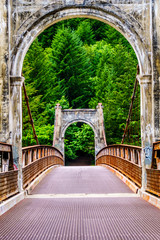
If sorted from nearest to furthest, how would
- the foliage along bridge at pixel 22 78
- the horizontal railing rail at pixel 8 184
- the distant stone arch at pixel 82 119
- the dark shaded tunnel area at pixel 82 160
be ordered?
the horizontal railing rail at pixel 8 184 → the foliage along bridge at pixel 22 78 → the distant stone arch at pixel 82 119 → the dark shaded tunnel area at pixel 82 160

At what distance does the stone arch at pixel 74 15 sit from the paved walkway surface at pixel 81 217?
2.44 metres

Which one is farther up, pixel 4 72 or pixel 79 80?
pixel 79 80

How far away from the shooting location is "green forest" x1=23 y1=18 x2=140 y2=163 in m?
26.9

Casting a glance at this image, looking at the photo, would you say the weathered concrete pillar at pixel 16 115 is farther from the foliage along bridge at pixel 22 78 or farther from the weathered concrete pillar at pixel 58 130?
the weathered concrete pillar at pixel 58 130

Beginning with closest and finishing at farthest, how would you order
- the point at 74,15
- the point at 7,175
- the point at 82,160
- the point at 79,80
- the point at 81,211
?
the point at 81,211
the point at 7,175
the point at 74,15
the point at 82,160
the point at 79,80

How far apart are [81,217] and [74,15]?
13.7 ft

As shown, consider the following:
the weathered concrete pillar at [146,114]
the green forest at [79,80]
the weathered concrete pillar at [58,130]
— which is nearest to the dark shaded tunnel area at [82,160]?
the green forest at [79,80]

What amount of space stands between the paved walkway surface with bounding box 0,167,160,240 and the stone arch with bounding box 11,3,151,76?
2.44m

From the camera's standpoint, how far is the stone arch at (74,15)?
275 inches

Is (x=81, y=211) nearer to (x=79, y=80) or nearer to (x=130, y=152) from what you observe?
(x=130, y=152)

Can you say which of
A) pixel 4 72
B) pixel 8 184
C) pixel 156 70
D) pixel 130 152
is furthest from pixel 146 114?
pixel 130 152

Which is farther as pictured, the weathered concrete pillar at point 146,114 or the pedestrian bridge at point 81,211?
the weathered concrete pillar at point 146,114

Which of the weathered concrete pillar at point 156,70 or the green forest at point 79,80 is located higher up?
the green forest at point 79,80

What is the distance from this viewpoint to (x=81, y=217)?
470 centimetres
